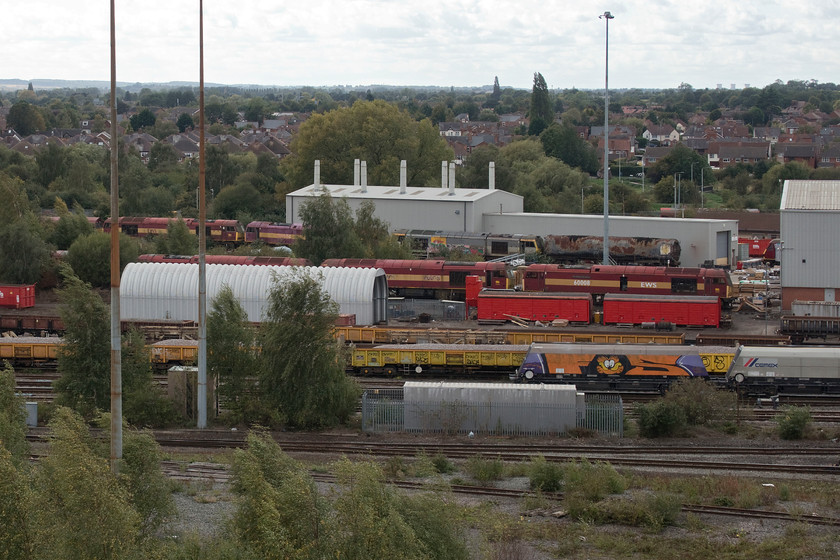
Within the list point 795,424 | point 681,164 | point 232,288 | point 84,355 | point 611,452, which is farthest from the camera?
point 681,164

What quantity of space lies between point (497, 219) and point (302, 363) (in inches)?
1477

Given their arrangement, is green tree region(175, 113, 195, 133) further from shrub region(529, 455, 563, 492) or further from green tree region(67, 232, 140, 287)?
shrub region(529, 455, 563, 492)

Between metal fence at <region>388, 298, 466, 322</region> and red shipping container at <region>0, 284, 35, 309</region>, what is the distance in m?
16.4

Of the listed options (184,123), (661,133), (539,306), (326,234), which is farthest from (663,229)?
(184,123)

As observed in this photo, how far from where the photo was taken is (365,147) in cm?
8019

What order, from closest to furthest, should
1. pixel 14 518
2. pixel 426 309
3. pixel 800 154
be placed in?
pixel 14 518, pixel 426 309, pixel 800 154

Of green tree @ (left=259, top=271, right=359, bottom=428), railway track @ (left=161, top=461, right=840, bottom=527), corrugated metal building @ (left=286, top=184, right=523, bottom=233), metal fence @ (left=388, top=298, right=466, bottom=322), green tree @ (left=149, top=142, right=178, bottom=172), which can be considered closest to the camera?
railway track @ (left=161, top=461, right=840, bottom=527)

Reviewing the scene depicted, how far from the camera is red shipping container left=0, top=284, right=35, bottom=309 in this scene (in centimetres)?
4669

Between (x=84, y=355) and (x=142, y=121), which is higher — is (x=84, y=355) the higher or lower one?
the lower one

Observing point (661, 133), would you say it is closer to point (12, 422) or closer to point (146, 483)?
point (12, 422)

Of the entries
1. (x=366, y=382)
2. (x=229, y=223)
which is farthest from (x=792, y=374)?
(x=229, y=223)

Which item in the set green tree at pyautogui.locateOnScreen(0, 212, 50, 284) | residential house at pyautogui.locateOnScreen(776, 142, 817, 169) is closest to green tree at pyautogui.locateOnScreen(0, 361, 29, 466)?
green tree at pyautogui.locateOnScreen(0, 212, 50, 284)

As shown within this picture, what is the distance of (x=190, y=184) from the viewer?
310ft

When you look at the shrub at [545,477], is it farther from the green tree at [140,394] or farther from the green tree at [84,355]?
the green tree at [84,355]
